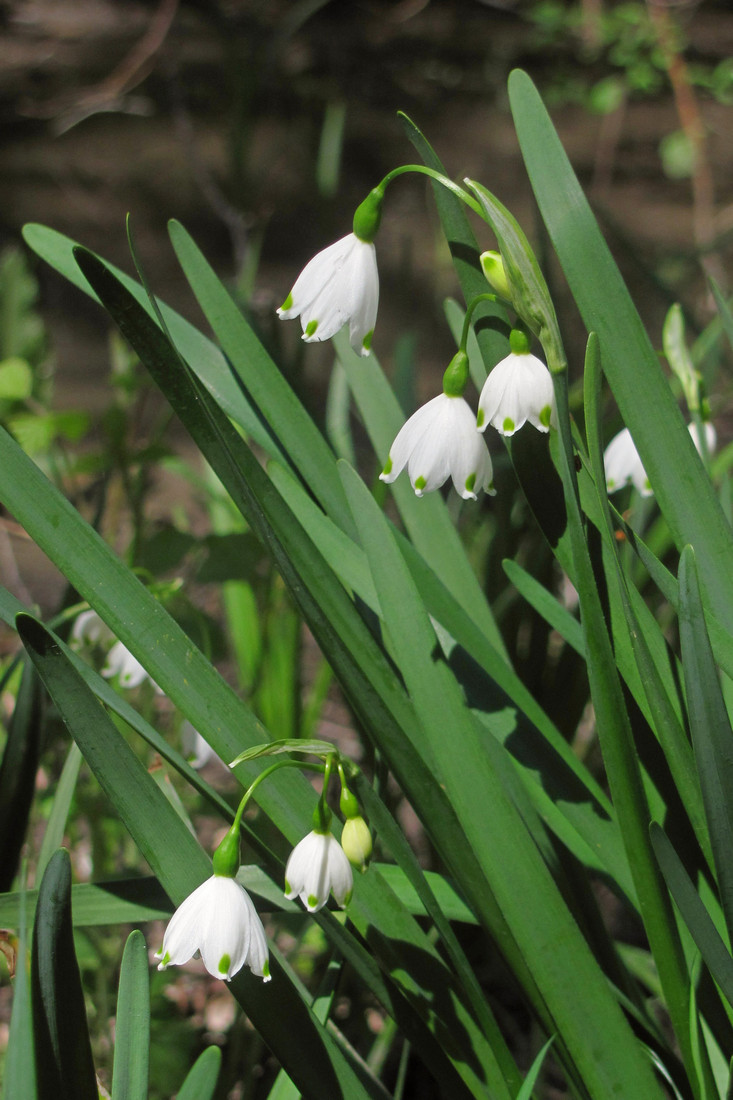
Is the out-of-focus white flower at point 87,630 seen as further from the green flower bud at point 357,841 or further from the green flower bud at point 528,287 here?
the green flower bud at point 528,287

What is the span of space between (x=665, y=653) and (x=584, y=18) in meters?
4.67

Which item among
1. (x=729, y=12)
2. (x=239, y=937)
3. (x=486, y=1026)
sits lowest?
(x=486, y=1026)

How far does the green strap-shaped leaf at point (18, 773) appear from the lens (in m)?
0.83

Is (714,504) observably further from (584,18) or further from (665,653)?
(584,18)

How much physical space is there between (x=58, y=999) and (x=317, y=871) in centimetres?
21

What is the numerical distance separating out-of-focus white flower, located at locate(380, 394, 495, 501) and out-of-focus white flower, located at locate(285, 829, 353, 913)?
270 mm

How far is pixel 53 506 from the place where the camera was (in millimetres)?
648

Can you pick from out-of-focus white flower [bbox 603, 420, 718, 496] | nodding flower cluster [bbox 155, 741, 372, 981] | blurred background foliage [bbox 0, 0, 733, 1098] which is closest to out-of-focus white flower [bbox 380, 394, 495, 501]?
nodding flower cluster [bbox 155, 741, 372, 981]

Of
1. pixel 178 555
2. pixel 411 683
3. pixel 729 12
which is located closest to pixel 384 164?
pixel 729 12

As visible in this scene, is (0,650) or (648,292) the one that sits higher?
(648,292)

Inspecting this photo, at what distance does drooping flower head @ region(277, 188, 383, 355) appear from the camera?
2.12 feet

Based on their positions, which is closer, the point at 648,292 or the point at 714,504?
the point at 714,504

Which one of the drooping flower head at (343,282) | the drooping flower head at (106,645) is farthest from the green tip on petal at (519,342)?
the drooping flower head at (106,645)

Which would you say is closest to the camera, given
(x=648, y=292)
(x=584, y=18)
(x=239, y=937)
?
(x=239, y=937)
